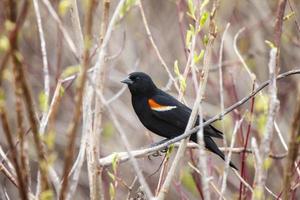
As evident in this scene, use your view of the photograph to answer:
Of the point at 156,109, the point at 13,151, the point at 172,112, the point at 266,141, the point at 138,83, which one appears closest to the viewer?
the point at 13,151

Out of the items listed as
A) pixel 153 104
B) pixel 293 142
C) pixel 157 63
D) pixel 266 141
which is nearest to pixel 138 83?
pixel 153 104

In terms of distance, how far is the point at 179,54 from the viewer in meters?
7.93

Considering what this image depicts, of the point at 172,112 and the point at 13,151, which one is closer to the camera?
the point at 13,151

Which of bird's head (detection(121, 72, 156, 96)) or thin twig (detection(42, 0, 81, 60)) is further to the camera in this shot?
bird's head (detection(121, 72, 156, 96))

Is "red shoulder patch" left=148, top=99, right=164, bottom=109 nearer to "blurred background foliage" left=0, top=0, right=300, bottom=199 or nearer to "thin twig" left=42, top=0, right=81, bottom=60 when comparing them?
"blurred background foliage" left=0, top=0, right=300, bottom=199

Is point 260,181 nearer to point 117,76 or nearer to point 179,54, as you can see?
point 117,76

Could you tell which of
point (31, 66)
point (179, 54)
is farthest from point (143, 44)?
point (31, 66)

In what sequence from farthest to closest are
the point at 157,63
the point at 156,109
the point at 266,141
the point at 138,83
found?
the point at 157,63 < the point at 138,83 < the point at 156,109 < the point at 266,141

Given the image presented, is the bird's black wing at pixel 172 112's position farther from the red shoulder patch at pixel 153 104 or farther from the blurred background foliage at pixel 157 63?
the blurred background foliage at pixel 157 63

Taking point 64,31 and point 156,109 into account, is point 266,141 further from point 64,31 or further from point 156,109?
point 156,109

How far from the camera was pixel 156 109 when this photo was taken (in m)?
4.62

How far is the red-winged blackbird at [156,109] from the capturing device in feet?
14.7

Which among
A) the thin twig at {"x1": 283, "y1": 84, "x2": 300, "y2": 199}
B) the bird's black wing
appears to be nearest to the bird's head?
the bird's black wing

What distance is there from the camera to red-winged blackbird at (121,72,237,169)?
14.7ft
